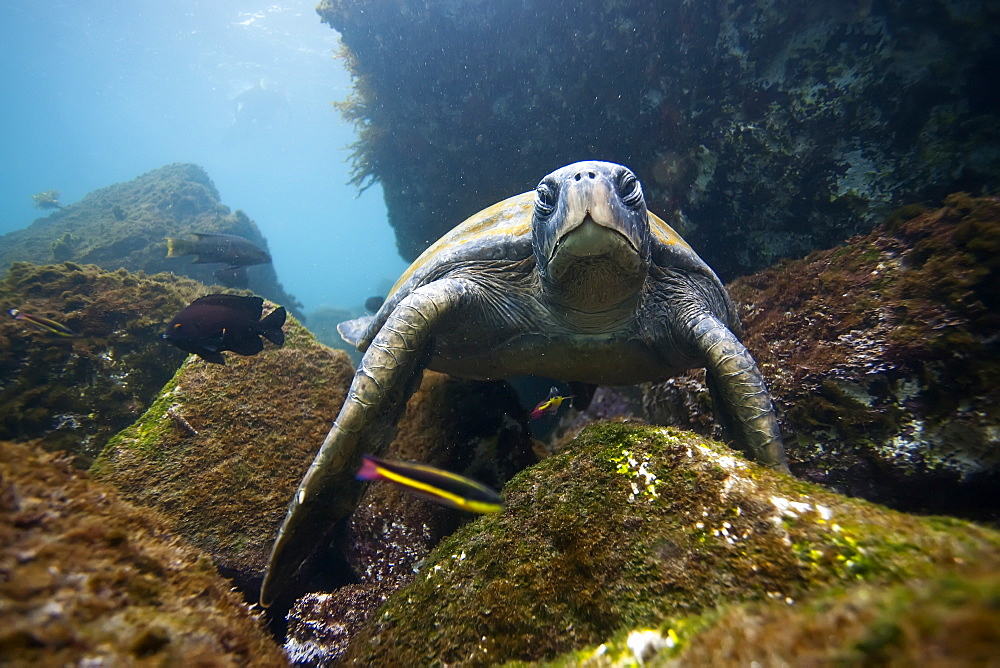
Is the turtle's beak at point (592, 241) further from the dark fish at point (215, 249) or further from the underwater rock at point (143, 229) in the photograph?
the underwater rock at point (143, 229)

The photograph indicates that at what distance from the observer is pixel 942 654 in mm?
515

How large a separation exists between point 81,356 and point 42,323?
435 millimetres

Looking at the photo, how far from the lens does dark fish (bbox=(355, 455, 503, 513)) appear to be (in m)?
1.45

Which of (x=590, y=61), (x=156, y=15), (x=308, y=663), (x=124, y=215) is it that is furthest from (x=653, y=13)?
(x=156, y=15)

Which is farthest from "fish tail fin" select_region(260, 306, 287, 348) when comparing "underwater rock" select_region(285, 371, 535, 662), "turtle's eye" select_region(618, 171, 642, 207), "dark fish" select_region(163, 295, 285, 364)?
"turtle's eye" select_region(618, 171, 642, 207)

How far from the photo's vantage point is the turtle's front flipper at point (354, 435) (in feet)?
7.59

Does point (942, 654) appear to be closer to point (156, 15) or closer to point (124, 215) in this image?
point (124, 215)

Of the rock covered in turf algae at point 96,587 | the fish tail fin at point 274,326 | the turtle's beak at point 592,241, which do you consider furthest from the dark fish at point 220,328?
the turtle's beak at point 592,241

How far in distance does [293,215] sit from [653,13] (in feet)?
590

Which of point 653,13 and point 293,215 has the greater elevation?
point 293,215

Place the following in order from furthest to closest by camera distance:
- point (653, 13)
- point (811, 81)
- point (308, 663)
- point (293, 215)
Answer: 1. point (293, 215)
2. point (653, 13)
3. point (811, 81)
4. point (308, 663)

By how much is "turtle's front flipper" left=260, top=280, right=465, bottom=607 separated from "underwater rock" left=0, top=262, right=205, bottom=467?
7.89ft

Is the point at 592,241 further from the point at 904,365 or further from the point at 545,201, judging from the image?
the point at 904,365

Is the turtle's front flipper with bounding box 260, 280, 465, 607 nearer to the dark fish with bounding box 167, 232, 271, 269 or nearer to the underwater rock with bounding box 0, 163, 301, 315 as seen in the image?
the dark fish with bounding box 167, 232, 271, 269
